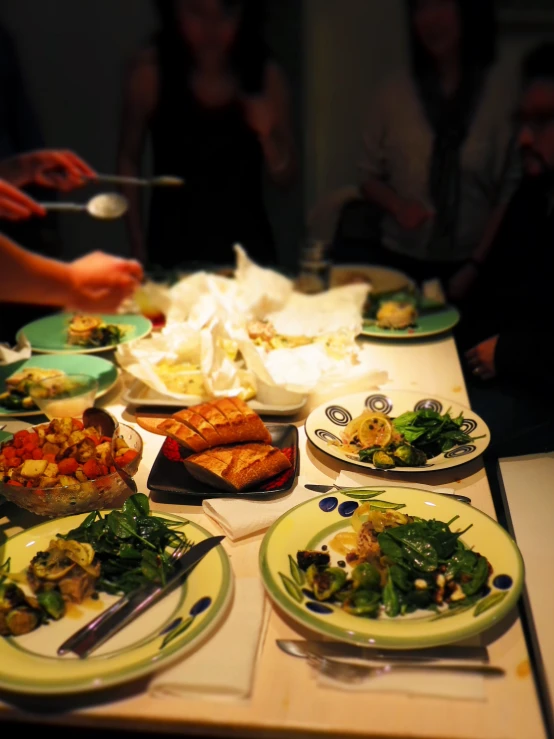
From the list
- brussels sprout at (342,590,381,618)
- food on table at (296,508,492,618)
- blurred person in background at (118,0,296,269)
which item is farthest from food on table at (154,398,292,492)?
blurred person in background at (118,0,296,269)

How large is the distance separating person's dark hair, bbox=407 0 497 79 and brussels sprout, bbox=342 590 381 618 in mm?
2860

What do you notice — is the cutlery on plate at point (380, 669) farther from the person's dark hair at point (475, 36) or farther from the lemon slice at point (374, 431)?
the person's dark hair at point (475, 36)

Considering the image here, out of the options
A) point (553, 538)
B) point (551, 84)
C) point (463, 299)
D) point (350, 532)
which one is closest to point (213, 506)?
point (350, 532)

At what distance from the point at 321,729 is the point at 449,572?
297mm

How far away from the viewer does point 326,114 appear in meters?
4.26

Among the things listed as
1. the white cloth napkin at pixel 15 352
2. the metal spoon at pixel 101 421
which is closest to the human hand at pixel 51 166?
the white cloth napkin at pixel 15 352

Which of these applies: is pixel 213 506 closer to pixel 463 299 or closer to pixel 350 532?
pixel 350 532

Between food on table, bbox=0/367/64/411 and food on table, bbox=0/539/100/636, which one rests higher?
food on table, bbox=0/539/100/636

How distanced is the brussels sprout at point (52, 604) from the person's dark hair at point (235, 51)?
257 cm

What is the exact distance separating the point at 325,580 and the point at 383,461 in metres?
0.38

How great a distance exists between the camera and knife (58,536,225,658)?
2.68ft

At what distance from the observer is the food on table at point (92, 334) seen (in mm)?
1910

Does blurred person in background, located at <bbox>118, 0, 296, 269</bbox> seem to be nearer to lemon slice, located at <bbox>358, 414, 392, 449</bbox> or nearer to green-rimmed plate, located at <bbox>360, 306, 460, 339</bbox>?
green-rimmed plate, located at <bbox>360, 306, 460, 339</bbox>

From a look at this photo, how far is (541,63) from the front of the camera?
2.72 meters
